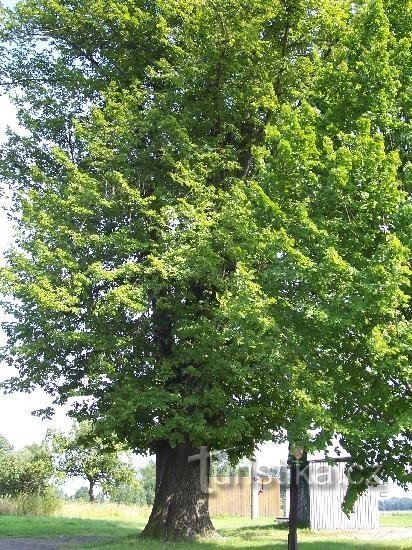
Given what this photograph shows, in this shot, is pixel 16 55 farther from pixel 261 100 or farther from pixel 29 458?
pixel 29 458

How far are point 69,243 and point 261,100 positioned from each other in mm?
5808

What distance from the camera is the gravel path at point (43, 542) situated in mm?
15469

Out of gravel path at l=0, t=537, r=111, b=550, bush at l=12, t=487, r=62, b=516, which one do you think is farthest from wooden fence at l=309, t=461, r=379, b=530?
bush at l=12, t=487, r=62, b=516

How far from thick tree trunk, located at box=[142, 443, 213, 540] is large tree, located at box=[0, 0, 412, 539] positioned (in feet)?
0.18

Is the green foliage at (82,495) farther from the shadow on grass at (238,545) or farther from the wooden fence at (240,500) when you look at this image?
the shadow on grass at (238,545)

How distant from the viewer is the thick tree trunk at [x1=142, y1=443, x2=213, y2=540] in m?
16.7

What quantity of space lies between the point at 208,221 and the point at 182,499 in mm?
7278

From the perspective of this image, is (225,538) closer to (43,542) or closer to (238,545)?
(238,545)

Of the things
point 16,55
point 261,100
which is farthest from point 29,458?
point 261,100

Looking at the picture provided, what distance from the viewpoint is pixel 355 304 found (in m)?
9.87

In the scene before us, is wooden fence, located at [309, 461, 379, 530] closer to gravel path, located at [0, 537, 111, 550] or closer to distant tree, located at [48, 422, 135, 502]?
gravel path, located at [0, 537, 111, 550]

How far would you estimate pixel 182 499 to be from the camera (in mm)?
16984

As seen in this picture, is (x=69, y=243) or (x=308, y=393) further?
(x=69, y=243)

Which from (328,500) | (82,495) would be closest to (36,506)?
(328,500)
